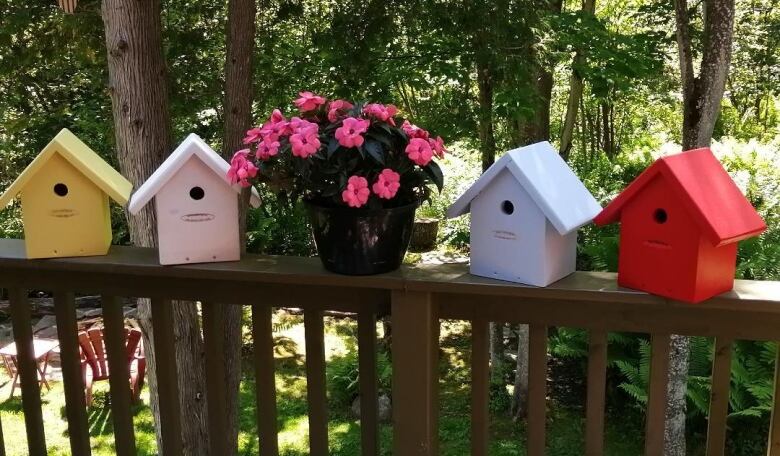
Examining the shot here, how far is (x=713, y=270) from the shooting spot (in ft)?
4.62

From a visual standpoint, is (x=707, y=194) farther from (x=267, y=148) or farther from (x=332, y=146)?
(x=267, y=148)

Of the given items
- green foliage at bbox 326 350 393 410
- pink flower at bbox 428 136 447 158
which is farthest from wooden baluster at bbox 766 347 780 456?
green foliage at bbox 326 350 393 410

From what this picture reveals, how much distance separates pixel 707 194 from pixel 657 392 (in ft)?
1.53

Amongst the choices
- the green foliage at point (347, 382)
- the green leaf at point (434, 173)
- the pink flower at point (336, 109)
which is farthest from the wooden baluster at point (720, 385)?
the green foliage at point (347, 382)

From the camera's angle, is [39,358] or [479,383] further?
[39,358]

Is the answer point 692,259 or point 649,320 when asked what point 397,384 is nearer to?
point 649,320

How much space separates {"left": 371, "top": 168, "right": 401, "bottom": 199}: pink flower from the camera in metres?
1.43

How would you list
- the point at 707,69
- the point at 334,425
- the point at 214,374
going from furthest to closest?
the point at 334,425 → the point at 707,69 → the point at 214,374

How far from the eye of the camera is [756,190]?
6176 mm

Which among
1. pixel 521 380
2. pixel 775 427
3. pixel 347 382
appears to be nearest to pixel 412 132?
pixel 775 427

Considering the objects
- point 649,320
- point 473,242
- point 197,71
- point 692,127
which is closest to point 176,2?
point 197,71

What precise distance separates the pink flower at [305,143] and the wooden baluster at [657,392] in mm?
813

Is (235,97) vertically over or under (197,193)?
over

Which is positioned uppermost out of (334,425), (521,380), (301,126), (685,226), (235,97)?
(235,97)
